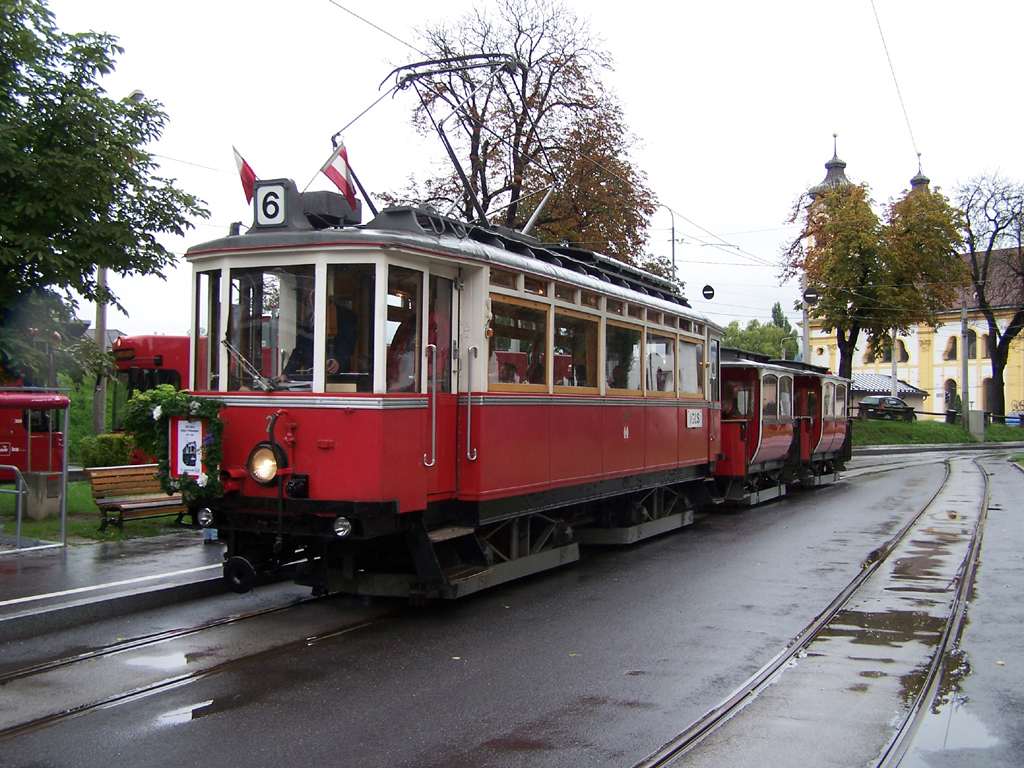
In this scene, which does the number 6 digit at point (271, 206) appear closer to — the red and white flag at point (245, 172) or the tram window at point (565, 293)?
the red and white flag at point (245, 172)

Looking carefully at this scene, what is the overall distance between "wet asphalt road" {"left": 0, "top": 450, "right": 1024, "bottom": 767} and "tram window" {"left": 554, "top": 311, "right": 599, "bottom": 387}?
2102mm

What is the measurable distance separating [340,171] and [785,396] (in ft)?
40.5

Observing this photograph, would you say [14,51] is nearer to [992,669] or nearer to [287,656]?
[287,656]

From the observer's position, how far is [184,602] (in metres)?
8.28

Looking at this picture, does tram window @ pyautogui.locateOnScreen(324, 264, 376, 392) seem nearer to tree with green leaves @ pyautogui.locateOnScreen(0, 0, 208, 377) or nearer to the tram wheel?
the tram wheel

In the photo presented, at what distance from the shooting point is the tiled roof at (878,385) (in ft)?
219

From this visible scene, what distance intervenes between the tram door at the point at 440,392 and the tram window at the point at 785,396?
1175 centimetres

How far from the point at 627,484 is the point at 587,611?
9.15 feet

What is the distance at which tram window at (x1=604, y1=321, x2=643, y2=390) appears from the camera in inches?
400

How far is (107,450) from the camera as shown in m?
13.9

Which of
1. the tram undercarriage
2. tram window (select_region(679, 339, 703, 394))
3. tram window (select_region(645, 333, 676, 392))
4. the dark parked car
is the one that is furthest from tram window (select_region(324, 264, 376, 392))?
the dark parked car

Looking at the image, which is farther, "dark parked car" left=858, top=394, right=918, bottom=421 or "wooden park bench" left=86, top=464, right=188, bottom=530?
"dark parked car" left=858, top=394, right=918, bottom=421

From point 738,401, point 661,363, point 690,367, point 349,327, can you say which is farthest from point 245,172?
point 738,401

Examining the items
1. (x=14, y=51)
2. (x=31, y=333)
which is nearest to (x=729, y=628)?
(x=31, y=333)
